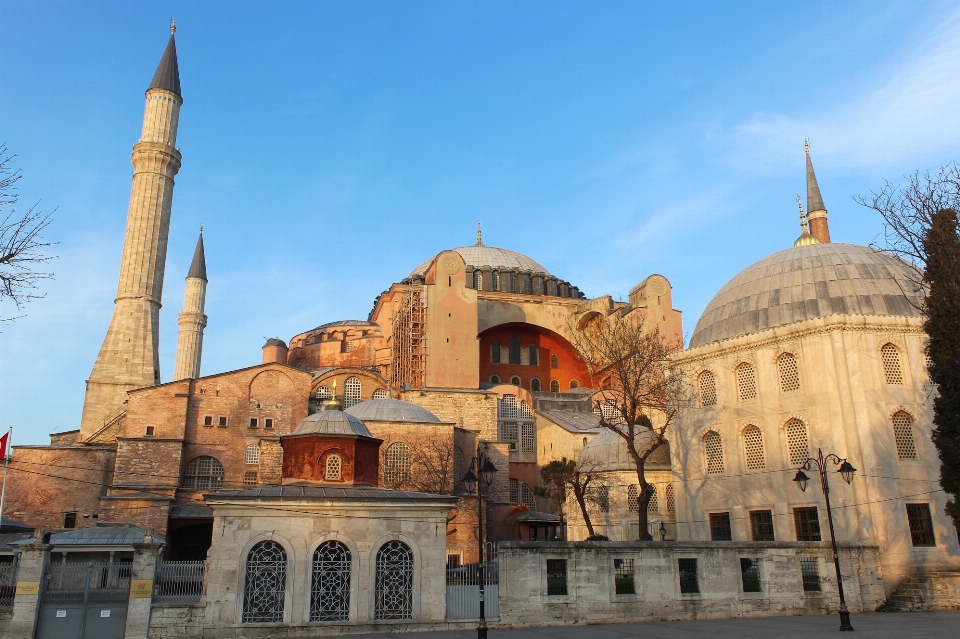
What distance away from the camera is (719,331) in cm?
2509

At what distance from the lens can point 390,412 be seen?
3078 cm

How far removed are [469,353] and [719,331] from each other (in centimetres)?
1528

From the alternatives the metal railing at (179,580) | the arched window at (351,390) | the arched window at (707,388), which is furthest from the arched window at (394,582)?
the arched window at (351,390)

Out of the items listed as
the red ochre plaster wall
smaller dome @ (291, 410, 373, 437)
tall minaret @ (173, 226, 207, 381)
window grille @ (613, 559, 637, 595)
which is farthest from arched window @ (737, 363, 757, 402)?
tall minaret @ (173, 226, 207, 381)

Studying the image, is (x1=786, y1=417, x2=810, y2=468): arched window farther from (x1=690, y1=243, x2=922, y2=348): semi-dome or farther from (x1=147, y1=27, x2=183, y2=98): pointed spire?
(x1=147, y1=27, x2=183, y2=98): pointed spire

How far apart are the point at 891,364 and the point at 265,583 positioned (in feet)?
57.7

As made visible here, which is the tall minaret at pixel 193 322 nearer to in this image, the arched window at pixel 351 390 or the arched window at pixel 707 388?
the arched window at pixel 351 390

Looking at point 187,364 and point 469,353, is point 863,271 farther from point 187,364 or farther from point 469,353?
point 187,364

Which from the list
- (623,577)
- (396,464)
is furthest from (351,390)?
(623,577)

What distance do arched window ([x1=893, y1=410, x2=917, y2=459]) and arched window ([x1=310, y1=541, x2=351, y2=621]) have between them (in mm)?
15301

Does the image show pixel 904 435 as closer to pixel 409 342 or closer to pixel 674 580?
pixel 674 580

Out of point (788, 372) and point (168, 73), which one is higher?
point (168, 73)

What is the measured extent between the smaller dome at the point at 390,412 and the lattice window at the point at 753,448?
1264 centimetres

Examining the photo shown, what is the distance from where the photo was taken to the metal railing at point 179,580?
14.0 meters
